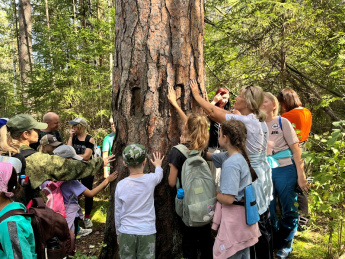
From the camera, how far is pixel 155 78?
10.3 ft

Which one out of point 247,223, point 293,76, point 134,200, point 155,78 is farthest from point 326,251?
point 293,76

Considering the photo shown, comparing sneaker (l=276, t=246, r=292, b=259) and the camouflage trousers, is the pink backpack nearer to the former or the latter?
the camouflage trousers

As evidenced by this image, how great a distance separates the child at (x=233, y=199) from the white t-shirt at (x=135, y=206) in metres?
0.67

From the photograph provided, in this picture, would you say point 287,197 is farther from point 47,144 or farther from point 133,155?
point 47,144

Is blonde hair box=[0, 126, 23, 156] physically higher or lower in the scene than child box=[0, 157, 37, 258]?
higher

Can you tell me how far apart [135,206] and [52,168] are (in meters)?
1.01

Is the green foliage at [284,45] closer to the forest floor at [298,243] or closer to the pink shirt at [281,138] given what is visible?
the pink shirt at [281,138]

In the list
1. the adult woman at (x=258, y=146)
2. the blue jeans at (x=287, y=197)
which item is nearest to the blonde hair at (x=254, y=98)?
the adult woman at (x=258, y=146)

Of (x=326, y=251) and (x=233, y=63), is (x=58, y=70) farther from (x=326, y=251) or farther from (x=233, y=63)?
(x=326, y=251)

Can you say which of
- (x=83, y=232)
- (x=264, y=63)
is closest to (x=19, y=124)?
(x=83, y=232)

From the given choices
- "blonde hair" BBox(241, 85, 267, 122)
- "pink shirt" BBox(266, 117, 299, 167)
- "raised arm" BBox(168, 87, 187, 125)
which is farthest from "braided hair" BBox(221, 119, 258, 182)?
"pink shirt" BBox(266, 117, 299, 167)

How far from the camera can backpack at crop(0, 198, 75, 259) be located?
203 centimetres

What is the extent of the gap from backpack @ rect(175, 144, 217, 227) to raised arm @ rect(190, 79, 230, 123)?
18.5 inches

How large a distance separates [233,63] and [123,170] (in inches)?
160
